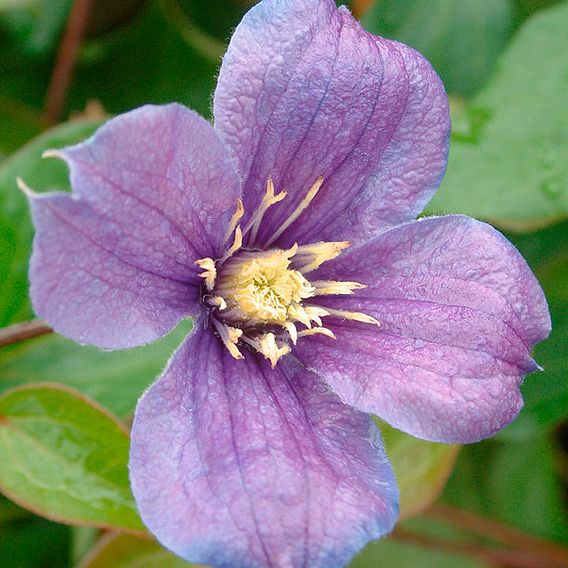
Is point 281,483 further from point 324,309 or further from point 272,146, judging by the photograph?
point 272,146

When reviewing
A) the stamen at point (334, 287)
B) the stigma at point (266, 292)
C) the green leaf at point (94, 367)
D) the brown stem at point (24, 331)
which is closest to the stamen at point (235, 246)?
the stigma at point (266, 292)

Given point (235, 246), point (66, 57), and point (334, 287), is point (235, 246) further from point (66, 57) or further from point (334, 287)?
point (66, 57)

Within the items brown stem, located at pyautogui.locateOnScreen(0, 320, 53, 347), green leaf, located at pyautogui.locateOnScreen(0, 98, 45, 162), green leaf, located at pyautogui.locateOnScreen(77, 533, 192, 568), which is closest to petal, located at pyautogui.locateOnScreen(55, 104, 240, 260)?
brown stem, located at pyautogui.locateOnScreen(0, 320, 53, 347)

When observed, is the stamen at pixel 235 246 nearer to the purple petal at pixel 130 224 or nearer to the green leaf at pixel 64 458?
the purple petal at pixel 130 224

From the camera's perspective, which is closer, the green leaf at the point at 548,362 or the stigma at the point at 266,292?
the stigma at the point at 266,292

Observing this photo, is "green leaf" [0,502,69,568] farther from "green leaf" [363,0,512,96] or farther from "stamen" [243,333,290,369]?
"green leaf" [363,0,512,96]

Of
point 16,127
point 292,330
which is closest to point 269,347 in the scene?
point 292,330
